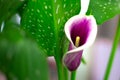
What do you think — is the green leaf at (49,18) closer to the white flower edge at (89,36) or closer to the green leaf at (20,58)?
the white flower edge at (89,36)

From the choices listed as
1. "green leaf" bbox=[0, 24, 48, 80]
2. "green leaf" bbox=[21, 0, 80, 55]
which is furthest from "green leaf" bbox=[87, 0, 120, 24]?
"green leaf" bbox=[0, 24, 48, 80]

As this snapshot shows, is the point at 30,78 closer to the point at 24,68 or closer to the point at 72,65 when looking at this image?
the point at 24,68

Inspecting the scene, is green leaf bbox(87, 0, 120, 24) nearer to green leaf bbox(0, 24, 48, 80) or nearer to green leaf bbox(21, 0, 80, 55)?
green leaf bbox(21, 0, 80, 55)

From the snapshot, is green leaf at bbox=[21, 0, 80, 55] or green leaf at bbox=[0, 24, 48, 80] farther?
green leaf at bbox=[21, 0, 80, 55]

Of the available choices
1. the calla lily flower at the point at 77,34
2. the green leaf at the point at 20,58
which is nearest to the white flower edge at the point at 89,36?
the calla lily flower at the point at 77,34

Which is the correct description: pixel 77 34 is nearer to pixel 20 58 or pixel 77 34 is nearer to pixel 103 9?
pixel 103 9

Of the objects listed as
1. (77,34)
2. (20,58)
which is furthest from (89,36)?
(20,58)
